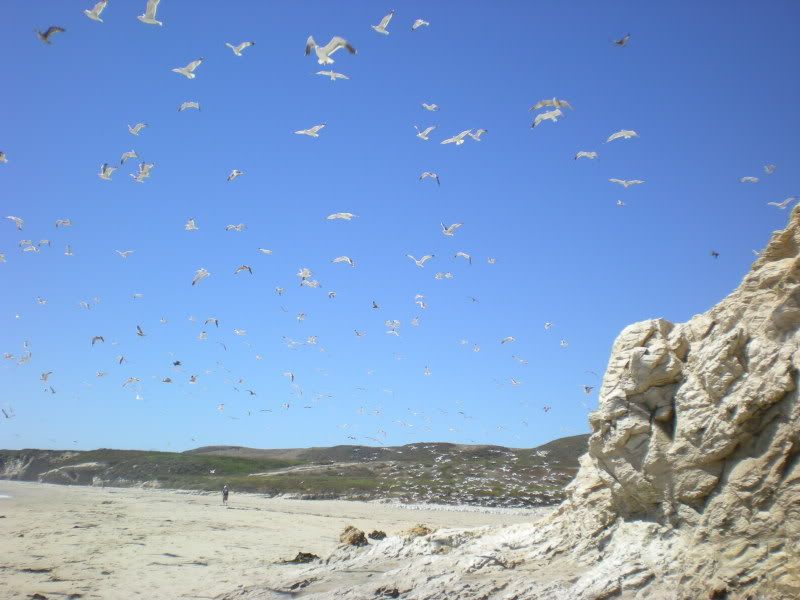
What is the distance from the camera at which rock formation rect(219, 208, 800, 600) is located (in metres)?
8.96

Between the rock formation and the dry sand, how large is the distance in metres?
5.41

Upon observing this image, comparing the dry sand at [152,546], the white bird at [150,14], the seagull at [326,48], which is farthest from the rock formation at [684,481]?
the white bird at [150,14]

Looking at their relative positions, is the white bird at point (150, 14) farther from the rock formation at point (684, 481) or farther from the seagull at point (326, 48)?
the rock formation at point (684, 481)

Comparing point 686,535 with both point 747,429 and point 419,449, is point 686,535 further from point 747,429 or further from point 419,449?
point 419,449

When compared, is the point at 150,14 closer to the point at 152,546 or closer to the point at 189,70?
the point at 189,70

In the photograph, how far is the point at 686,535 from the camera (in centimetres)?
1012

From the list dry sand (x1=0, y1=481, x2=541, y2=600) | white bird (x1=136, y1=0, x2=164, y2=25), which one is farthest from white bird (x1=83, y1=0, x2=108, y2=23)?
dry sand (x1=0, y1=481, x2=541, y2=600)

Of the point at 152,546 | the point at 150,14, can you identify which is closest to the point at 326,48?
the point at 150,14

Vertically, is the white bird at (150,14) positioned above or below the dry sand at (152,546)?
above

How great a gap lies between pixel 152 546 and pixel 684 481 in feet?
61.5

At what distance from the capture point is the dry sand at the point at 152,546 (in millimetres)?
15922

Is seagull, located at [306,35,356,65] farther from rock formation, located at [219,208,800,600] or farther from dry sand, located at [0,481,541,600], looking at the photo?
dry sand, located at [0,481,541,600]

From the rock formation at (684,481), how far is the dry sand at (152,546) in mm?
5410

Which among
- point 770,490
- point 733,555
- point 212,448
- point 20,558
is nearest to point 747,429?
point 770,490
